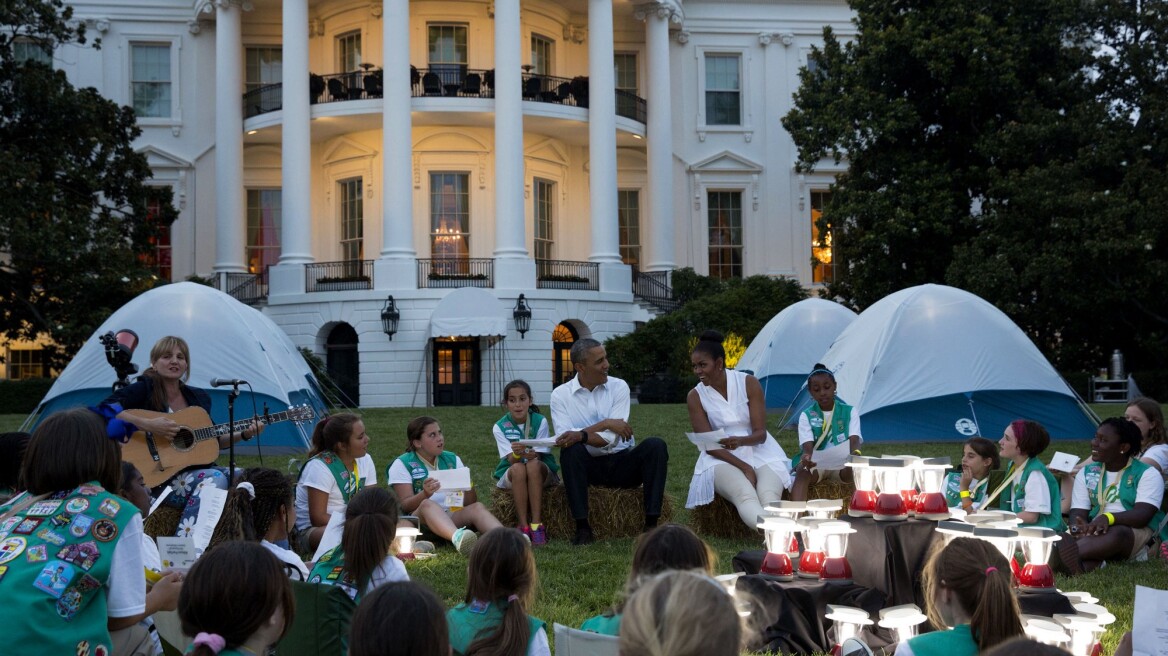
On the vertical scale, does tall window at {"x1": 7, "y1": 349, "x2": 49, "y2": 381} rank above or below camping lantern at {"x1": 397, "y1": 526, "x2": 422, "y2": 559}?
above

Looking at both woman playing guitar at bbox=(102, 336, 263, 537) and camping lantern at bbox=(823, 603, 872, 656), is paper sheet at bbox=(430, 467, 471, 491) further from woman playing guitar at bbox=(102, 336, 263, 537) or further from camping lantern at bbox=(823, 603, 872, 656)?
camping lantern at bbox=(823, 603, 872, 656)

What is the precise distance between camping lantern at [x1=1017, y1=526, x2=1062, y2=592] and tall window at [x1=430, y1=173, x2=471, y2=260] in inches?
1008

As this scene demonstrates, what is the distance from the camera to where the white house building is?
27.5m

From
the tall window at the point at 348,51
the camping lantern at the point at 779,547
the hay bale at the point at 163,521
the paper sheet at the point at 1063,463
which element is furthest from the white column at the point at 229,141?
the camping lantern at the point at 779,547

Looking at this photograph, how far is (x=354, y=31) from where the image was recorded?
1188 inches

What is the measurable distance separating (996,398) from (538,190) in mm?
18221

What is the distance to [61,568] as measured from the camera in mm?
3512

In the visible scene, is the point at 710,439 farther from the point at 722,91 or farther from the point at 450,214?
the point at 722,91

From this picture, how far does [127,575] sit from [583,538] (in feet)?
15.0

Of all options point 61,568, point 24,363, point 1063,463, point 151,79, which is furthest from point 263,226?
point 61,568

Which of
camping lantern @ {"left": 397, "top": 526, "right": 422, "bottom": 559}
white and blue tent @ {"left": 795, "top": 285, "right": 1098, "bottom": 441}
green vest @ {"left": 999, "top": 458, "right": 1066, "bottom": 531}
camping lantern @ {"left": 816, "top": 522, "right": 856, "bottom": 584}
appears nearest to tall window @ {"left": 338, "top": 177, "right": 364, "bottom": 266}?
white and blue tent @ {"left": 795, "top": 285, "right": 1098, "bottom": 441}

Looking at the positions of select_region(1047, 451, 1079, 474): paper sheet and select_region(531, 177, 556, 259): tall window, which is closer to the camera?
select_region(1047, 451, 1079, 474): paper sheet

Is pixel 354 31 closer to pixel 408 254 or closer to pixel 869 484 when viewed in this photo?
pixel 408 254

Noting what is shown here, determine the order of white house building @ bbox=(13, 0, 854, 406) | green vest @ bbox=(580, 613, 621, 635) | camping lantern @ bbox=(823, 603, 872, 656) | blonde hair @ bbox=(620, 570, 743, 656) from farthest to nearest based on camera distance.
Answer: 1. white house building @ bbox=(13, 0, 854, 406)
2. camping lantern @ bbox=(823, 603, 872, 656)
3. green vest @ bbox=(580, 613, 621, 635)
4. blonde hair @ bbox=(620, 570, 743, 656)
